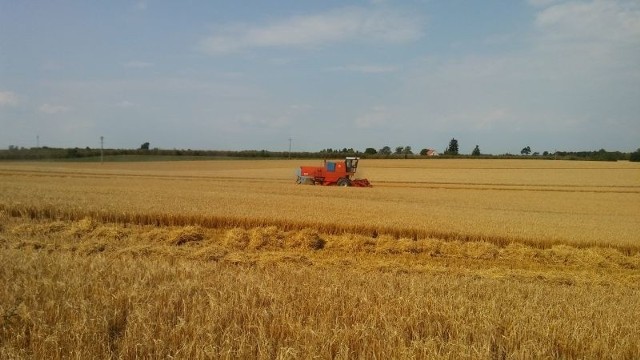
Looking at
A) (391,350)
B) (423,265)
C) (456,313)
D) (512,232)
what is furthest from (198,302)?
(512,232)

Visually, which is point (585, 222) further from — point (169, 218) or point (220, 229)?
point (169, 218)

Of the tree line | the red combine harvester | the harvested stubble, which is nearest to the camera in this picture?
the harvested stubble

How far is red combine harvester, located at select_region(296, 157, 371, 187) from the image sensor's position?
34.7m

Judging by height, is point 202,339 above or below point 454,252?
above

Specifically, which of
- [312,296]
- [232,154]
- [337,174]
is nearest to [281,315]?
[312,296]

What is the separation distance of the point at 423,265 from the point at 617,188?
3356cm

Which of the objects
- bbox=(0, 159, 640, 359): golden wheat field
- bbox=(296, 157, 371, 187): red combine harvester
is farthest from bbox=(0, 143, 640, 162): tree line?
bbox=(0, 159, 640, 359): golden wheat field

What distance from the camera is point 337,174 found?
3506cm

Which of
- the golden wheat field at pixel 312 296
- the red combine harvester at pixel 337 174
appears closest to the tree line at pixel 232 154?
the red combine harvester at pixel 337 174

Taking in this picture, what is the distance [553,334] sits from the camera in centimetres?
460

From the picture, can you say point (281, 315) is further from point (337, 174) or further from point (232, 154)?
point (232, 154)

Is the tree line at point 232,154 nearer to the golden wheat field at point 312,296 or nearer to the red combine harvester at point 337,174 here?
the red combine harvester at point 337,174

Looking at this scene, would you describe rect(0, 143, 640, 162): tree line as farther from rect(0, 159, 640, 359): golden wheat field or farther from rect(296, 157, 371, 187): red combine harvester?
rect(0, 159, 640, 359): golden wheat field

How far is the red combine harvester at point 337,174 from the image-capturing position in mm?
34656
